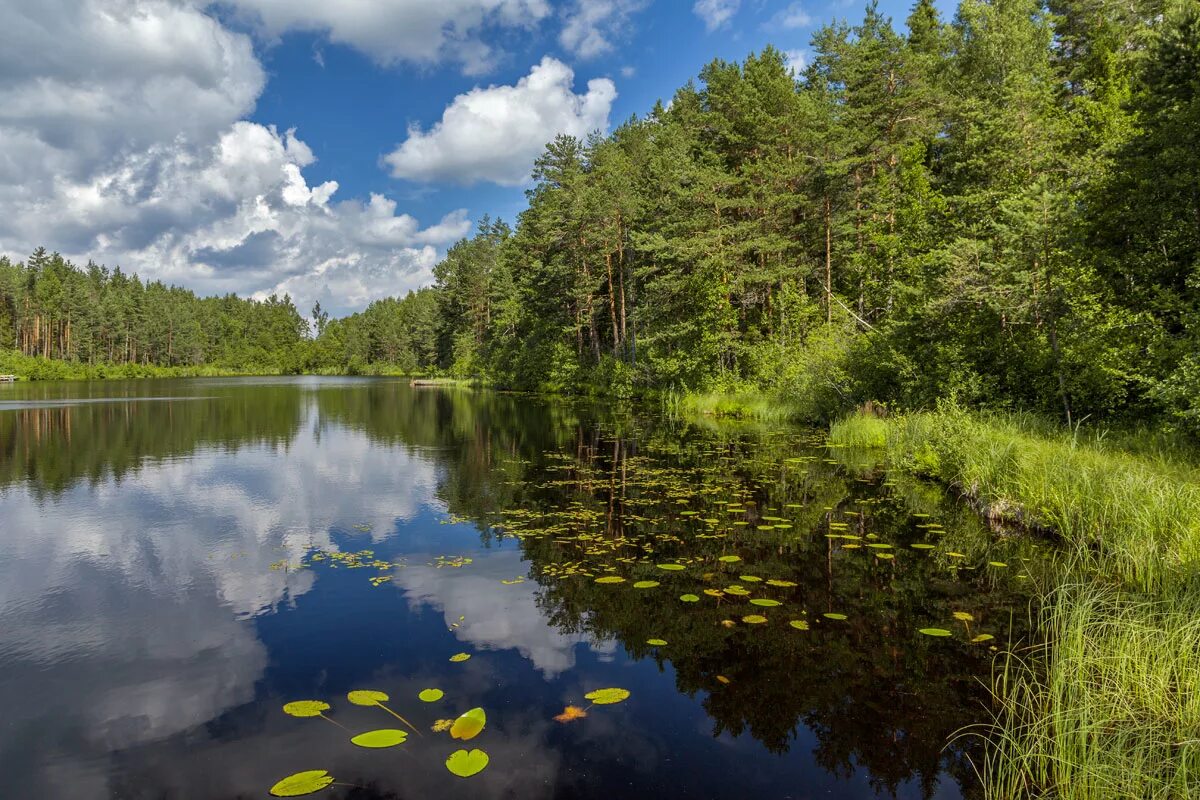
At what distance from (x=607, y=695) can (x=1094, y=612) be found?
474 centimetres

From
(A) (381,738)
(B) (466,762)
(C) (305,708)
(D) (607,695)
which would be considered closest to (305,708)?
(C) (305,708)

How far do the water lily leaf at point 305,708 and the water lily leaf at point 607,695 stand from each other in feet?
7.60

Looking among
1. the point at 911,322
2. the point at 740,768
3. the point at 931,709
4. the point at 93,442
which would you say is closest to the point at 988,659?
the point at 931,709

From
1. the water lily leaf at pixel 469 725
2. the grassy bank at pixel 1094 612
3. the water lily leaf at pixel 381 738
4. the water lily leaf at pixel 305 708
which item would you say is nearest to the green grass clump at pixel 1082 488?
the grassy bank at pixel 1094 612

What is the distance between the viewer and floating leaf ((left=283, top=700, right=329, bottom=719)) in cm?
545

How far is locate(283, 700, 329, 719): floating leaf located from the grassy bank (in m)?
5.17

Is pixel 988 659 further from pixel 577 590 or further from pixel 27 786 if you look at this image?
pixel 27 786

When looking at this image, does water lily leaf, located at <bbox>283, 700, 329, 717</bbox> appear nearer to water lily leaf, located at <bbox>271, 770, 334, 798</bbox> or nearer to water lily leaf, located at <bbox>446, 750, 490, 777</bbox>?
water lily leaf, located at <bbox>271, 770, 334, 798</bbox>

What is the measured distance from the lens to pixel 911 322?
722 inches

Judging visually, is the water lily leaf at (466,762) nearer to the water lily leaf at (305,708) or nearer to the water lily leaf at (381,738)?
the water lily leaf at (381,738)

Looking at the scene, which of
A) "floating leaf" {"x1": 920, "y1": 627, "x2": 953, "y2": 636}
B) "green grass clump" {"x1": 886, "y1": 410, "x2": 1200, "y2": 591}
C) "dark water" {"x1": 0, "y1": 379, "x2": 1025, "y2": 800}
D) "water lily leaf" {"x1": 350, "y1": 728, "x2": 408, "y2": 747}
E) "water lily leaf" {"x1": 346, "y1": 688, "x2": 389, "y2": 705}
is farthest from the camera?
"green grass clump" {"x1": 886, "y1": 410, "x2": 1200, "y2": 591}

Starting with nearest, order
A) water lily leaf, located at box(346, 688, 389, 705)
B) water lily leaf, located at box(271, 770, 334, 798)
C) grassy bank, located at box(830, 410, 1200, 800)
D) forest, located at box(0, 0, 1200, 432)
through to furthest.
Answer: grassy bank, located at box(830, 410, 1200, 800) → water lily leaf, located at box(271, 770, 334, 798) → water lily leaf, located at box(346, 688, 389, 705) → forest, located at box(0, 0, 1200, 432)

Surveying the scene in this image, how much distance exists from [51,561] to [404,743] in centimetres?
839

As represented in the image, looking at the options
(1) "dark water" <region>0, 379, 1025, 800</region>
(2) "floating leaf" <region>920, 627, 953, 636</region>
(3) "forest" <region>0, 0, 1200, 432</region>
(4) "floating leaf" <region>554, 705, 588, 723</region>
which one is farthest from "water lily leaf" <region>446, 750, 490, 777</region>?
(3) "forest" <region>0, 0, 1200, 432</region>
